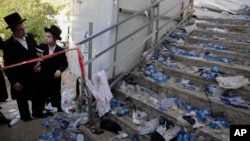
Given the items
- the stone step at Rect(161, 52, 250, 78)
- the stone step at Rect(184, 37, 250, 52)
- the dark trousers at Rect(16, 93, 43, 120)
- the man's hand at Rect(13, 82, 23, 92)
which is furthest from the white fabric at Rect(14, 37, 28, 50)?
the stone step at Rect(184, 37, 250, 52)

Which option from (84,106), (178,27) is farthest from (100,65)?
(178,27)

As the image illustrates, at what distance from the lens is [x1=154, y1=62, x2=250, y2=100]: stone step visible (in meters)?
2.84

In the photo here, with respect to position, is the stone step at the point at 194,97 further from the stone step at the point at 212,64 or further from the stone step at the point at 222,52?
the stone step at the point at 222,52

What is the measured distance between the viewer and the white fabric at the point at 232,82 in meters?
2.84

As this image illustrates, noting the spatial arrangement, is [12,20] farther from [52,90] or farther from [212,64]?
[212,64]

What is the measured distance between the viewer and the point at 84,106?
3.65 metres

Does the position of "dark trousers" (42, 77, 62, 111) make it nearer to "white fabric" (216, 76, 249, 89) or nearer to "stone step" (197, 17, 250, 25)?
"white fabric" (216, 76, 249, 89)

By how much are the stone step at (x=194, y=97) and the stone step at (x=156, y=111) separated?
24cm

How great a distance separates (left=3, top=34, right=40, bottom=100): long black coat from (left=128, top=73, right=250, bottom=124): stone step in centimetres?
162

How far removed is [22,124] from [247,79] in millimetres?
3302

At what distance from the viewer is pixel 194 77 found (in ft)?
11.0

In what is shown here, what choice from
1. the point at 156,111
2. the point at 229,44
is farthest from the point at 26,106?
the point at 229,44

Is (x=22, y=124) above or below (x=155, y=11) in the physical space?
below

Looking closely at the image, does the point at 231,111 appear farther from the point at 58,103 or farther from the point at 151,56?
the point at 58,103
